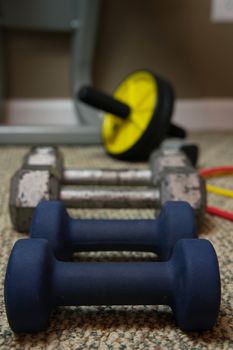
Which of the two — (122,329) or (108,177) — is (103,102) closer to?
(108,177)

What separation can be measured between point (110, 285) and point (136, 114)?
2.63 ft

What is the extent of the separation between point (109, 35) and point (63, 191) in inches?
44.3

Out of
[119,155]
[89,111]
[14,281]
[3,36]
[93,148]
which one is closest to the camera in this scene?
[14,281]

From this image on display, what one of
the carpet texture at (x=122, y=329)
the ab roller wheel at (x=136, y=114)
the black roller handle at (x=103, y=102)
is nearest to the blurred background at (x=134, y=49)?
the ab roller wheel at (x=136, y=114)

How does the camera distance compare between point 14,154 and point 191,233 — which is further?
point 14,154

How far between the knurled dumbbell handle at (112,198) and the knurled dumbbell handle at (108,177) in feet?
0.31

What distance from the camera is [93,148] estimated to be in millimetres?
1384

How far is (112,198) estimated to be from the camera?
2.40ft

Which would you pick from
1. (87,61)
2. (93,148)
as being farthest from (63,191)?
(87,61)

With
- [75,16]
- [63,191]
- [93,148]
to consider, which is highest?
[75,16]

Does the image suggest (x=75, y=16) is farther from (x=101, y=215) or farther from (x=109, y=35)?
(x=101, y=215)

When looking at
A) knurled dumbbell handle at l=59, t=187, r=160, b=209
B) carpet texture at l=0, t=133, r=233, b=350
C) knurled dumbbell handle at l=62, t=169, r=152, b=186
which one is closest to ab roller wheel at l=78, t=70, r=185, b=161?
knurled dumbbell handle at l=62, t=169, r=152, b=186

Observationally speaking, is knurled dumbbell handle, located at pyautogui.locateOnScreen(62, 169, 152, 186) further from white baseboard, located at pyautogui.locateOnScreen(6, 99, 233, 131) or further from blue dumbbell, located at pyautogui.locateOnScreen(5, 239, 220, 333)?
white baseboard, located at pyautogui.locateOnScreen(6, 99, 233, 131)

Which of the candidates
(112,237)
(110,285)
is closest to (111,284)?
(110,285)
